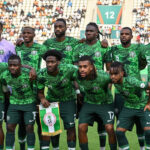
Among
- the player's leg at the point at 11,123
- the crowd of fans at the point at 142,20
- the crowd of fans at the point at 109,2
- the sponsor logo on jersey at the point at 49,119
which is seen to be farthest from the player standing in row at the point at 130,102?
the crowd of fans at the point at 109,2

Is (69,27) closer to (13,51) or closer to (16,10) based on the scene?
(16,10)

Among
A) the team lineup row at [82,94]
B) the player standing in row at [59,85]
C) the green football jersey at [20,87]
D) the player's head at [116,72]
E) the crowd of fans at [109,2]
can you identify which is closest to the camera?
the player's head at [116,72]

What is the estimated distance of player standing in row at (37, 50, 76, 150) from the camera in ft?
18.4

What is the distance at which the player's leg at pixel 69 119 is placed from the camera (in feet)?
18.6

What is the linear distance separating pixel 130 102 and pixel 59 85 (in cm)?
117

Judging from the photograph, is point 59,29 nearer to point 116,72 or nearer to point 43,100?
point 43,100

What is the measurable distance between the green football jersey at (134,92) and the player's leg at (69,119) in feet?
2.87

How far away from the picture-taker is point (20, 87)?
5715mm

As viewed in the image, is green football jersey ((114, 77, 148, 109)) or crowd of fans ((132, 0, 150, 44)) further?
crowd of fans ((132, 0, 150, 44))

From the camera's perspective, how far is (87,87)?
5625 millimetres

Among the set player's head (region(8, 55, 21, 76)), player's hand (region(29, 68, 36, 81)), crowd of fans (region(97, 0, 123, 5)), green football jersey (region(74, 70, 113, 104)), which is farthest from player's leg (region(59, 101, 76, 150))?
crowd of fans (region(97, 0, 123, 5))

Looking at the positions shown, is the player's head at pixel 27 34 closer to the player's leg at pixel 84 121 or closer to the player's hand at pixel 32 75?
the player's hand at pixel 32 75

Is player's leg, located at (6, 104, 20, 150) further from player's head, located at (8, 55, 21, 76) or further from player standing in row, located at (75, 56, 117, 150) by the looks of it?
player standing in row, located at (75, 56, 117, 150)

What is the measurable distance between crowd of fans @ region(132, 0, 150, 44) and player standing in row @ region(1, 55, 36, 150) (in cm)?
2377
